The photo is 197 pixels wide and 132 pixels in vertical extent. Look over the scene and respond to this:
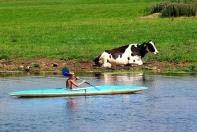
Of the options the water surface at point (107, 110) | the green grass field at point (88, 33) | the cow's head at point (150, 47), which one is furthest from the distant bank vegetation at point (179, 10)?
the water surface at point (107, 110)

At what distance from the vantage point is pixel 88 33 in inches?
1672

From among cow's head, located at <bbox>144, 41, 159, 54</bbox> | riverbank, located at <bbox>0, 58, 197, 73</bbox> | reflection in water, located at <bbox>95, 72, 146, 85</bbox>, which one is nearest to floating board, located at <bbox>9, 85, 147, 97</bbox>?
reflection in water, located at <bbox>95, 72, 146, 85</bbox>

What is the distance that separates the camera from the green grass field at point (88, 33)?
116 ft

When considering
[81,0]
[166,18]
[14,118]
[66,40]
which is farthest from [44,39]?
[81,0]

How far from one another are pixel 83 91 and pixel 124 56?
7.84 metres

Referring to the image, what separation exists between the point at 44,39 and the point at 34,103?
55.4 ft

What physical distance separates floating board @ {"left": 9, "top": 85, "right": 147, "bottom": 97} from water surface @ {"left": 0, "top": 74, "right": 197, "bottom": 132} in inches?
6.2

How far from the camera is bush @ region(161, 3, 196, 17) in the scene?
51156mm

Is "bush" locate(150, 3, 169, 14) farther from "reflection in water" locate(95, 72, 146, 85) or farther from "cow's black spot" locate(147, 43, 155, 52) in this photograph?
"reflection in water" locate(95, 72, 146, 85)

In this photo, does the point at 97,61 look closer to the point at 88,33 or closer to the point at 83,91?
the point at 83,91

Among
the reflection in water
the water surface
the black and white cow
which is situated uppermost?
→ the black and white cow

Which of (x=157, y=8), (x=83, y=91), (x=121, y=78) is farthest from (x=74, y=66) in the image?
(x=157, y=8)

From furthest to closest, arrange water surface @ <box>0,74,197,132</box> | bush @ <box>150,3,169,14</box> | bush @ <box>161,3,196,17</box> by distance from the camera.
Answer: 1. bush @ <box>150,3,169,14</box>
2. bush @ <box>161,3,196,17</box>
3. water surface @ <box>0,74,197,132</box>

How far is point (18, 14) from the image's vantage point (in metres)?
59.6
